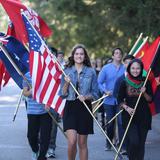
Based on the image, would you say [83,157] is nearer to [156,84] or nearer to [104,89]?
[156,84]

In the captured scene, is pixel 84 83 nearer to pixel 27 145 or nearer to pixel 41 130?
pixel 41 130

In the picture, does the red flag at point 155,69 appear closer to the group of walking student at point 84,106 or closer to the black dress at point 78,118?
the group of walking student at point 84,106

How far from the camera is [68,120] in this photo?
9516 mm

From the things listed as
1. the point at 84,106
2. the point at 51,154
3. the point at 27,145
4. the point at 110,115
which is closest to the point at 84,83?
the point at 84,106

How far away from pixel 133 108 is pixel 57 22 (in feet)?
125

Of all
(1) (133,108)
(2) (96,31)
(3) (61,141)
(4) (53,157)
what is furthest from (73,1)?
(1) (133,108)

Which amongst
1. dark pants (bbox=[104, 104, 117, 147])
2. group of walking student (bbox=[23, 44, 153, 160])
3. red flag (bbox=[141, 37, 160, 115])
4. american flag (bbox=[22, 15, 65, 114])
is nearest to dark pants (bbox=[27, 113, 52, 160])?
group of walking student (bbox=[23, 44, 153, 160])

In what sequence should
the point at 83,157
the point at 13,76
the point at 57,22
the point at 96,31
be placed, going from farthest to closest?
the point at 57,22 → the point at 96,31 → the point at 13,76 → the point at 83,157

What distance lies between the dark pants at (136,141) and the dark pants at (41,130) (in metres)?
1.35

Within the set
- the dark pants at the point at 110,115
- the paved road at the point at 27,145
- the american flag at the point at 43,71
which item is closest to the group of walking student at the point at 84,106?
the american flag at the point at 43,71

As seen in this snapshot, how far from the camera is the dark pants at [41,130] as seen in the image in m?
10.5

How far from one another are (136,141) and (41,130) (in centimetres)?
158

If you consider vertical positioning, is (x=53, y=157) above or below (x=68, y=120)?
below

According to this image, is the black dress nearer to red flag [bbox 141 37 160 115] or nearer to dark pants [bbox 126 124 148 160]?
dark pants [bbox 126 124 148 160]
